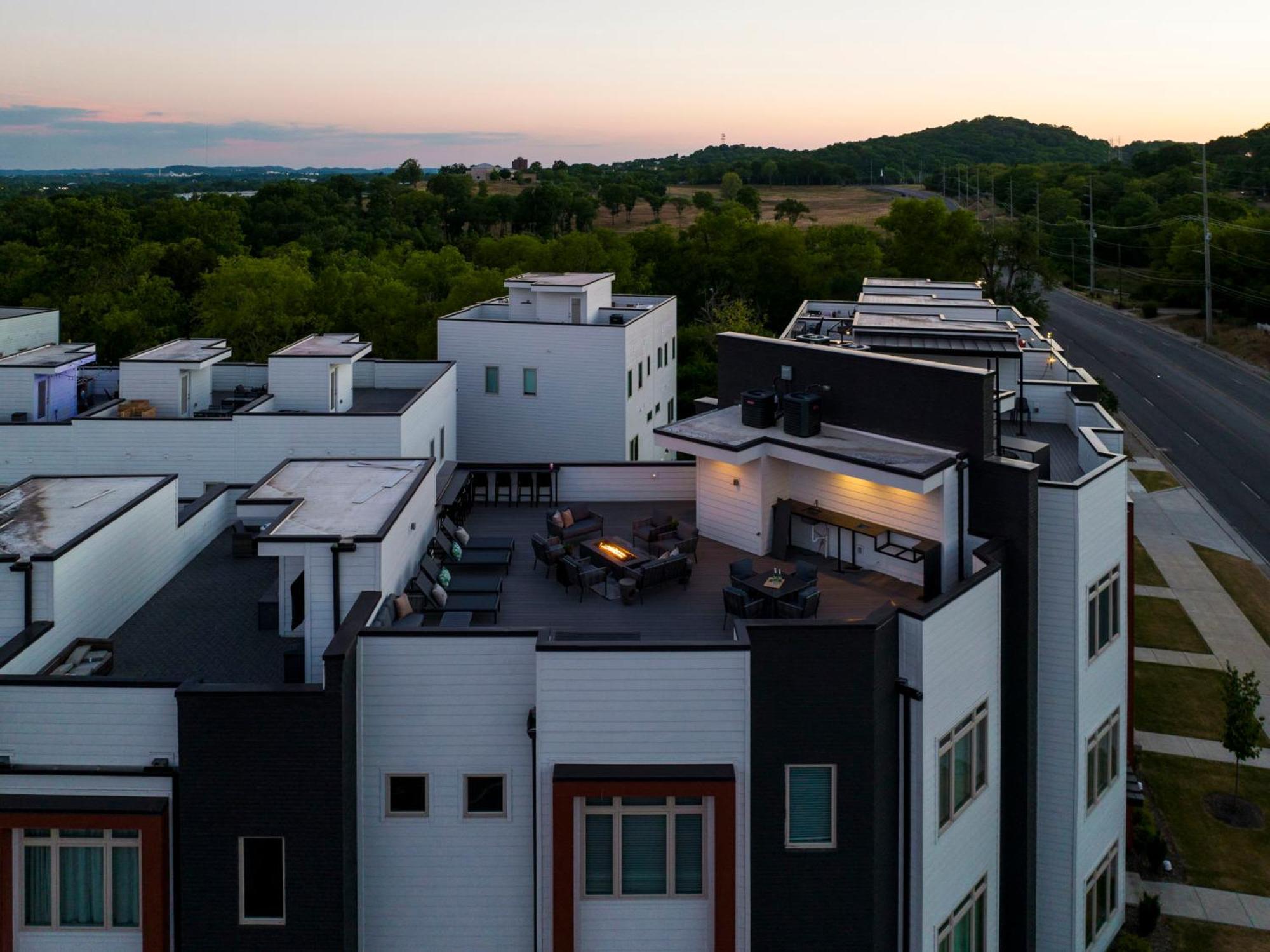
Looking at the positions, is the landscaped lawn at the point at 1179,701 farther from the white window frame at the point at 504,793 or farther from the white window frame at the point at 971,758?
the white window frame at the point at 504,793

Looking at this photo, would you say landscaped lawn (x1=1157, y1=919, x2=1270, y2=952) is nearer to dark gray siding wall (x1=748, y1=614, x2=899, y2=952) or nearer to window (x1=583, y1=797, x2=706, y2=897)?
dark gray siding wall (x1=748, y1=614, x2=899, y2=952)

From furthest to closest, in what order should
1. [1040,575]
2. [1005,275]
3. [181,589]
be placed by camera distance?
1. [1005,275]
2. [181,589]
3. [1040,575]

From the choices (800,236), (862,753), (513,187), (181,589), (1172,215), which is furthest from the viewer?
(513,187)

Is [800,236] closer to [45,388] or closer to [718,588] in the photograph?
[45,388]

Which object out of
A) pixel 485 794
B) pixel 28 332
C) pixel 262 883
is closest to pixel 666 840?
pixel 485 794

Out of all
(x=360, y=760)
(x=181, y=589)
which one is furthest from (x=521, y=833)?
(x=181, y=589)

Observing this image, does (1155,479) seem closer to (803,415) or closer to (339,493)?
(803,415)
